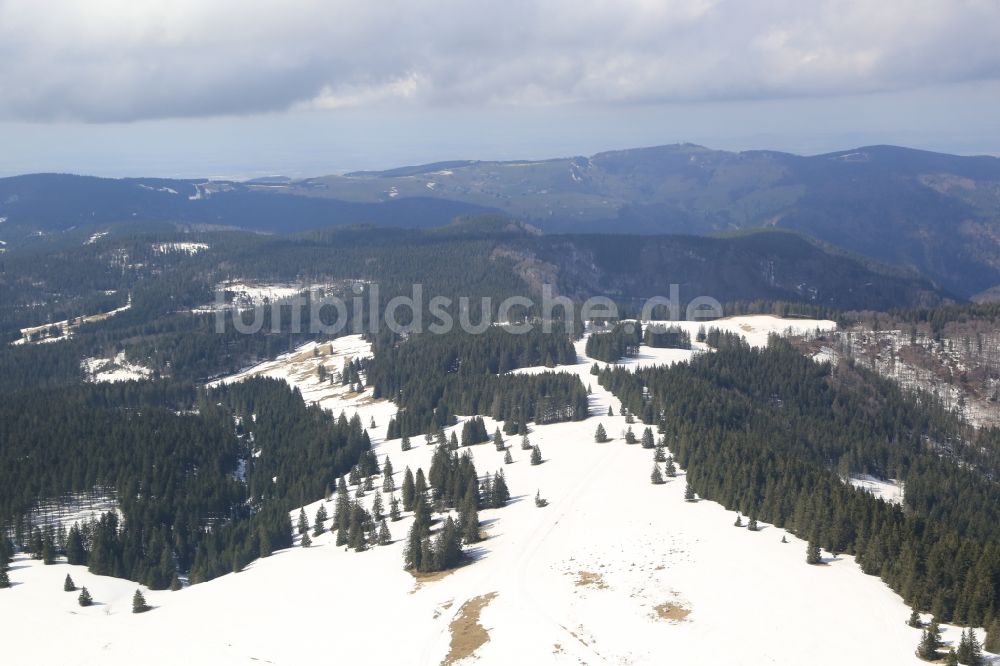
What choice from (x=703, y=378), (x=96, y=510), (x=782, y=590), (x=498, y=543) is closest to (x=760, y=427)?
(x=703, y=378)

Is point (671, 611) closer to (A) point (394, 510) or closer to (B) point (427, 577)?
(B) point (427, 577)

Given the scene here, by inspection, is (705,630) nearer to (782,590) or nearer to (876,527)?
(782,590)

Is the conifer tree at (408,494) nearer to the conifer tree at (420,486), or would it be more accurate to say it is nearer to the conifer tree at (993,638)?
the conifer tree at (420,486)

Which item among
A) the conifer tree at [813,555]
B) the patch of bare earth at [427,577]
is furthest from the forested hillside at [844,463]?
the patch of bare earth at [427,577]

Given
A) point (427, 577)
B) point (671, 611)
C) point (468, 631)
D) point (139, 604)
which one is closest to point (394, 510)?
point (427, 577)

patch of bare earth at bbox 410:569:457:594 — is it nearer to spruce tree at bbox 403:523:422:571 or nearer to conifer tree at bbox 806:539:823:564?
spruce tree at bbox 403:523:422:571
